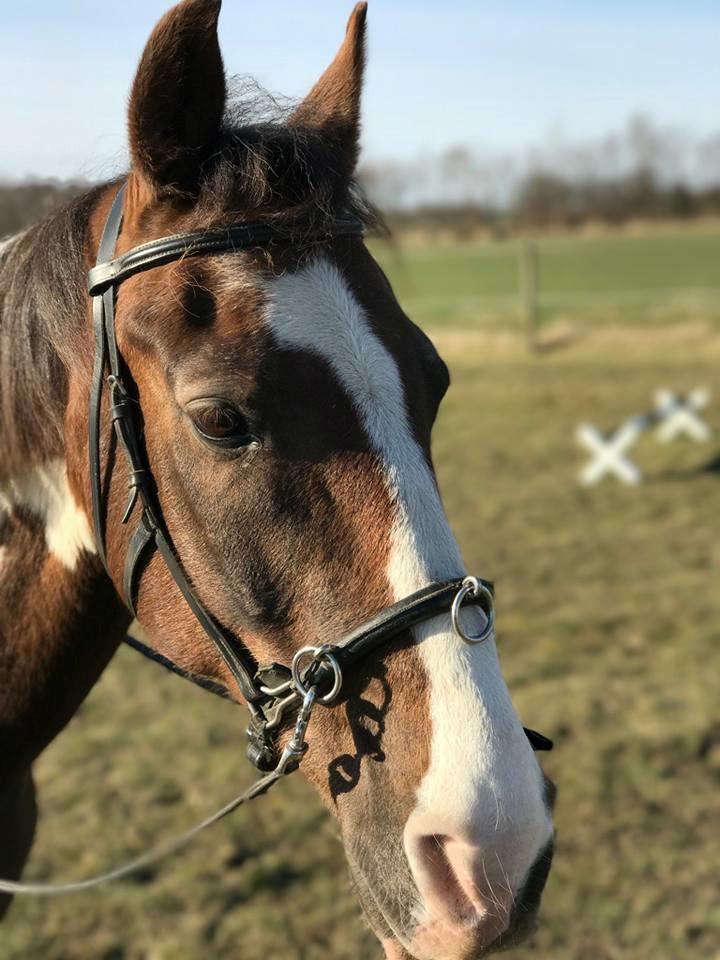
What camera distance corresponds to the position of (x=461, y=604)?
165 centimetres

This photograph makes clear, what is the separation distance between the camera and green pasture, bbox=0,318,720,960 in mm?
3932

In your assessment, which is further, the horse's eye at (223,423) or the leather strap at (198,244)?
the leather strap at (198,244)

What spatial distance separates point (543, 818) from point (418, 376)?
32.9 inches

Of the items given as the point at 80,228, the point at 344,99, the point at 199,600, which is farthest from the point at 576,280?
the point at 199,600

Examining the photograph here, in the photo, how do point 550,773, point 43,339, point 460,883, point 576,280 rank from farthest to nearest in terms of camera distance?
1. point 576,280
2. point 550,773
3. point 43,339
4. point 460,883

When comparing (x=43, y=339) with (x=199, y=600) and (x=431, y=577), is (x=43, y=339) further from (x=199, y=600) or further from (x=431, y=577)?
(x=431, y=577)

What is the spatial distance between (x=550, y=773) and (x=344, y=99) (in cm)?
372

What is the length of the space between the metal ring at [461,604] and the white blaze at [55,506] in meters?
0.86

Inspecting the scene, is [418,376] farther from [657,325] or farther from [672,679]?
[657,325]

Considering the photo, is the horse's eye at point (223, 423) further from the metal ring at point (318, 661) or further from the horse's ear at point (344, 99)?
the horse's ear at point (344, 99)

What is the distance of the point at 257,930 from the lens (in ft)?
12.8

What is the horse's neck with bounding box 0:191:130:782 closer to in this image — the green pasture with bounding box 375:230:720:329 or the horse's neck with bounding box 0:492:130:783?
the horse's neck with bounding box 0:492:130:783

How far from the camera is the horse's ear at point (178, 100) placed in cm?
178

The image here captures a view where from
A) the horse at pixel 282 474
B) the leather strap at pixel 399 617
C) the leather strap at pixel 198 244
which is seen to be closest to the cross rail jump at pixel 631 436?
the horse at pixel 282 474
